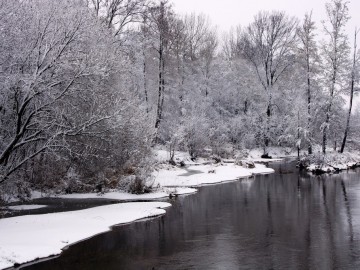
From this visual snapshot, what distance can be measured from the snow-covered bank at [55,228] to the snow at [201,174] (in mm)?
7242

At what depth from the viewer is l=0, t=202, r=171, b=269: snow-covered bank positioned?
42.8 feet

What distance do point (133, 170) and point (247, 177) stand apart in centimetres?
1243

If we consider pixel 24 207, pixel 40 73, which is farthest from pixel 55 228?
pixel 40 73

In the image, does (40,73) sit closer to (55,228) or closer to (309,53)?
(55,228)

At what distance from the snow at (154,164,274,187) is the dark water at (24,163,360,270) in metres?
5.36

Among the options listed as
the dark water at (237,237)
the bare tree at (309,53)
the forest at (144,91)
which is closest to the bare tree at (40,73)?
the forest at (144,91)

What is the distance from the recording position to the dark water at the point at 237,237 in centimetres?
1236

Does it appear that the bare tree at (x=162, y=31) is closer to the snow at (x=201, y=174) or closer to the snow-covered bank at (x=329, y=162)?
the snow at (x=201, y=174)

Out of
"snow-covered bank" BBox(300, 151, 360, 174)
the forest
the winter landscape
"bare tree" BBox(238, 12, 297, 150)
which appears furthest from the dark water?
"bare tree" BBox(238, 12, 297, 150)

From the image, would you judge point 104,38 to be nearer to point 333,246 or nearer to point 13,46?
point 13,46

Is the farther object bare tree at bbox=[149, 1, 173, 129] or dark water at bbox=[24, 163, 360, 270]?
bare tree at bbox=[149, 1, 173, 129]

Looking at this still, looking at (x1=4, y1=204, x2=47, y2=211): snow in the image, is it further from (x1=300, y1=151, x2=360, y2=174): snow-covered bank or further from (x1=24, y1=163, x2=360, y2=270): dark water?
(x1=300, y1=151, x2=360, y2=174): snow-covered bank

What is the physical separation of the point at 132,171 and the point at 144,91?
1070 inches

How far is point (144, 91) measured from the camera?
171 ft
